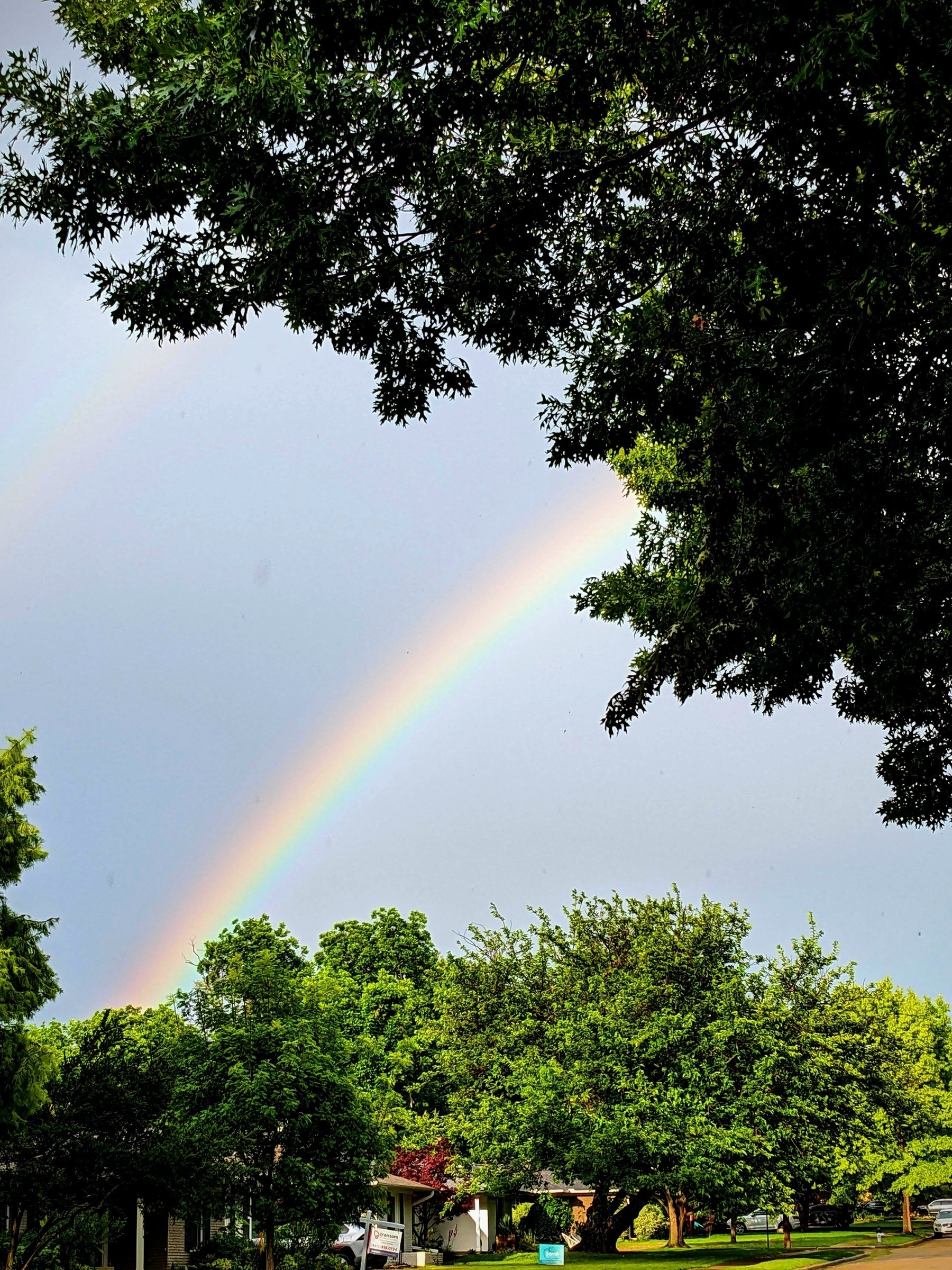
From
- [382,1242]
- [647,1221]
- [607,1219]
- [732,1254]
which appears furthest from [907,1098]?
[382,1242]

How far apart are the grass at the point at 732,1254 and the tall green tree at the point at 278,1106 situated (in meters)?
11.0

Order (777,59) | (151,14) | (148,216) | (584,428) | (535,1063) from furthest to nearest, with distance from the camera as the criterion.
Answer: (535,1063), (584,428), (151,14), (148,216), (777,59)

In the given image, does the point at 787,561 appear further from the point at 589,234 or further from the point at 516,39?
the point at 516,39

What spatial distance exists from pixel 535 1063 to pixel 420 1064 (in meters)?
20.5

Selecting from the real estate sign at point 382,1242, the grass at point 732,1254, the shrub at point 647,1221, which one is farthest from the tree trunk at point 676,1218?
the real estate sign at point 382,1242

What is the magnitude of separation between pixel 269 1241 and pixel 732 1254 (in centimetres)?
2428

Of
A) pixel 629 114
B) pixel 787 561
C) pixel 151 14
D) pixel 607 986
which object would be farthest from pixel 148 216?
pixel 607 986

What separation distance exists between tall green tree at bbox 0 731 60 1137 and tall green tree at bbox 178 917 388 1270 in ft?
12.7

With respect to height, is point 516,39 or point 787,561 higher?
point 516,39

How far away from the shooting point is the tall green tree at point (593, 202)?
6.84 meters

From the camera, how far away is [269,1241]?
85.1 ft

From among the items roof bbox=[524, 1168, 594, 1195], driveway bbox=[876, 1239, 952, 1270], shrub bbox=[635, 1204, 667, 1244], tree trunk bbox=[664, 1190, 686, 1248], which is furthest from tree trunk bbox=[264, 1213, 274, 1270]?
shrub bbox=[635, 1204, 667, 1244]

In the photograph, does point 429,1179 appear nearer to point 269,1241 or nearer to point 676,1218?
point 676,1218

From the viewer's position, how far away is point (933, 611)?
10859 millimetres
